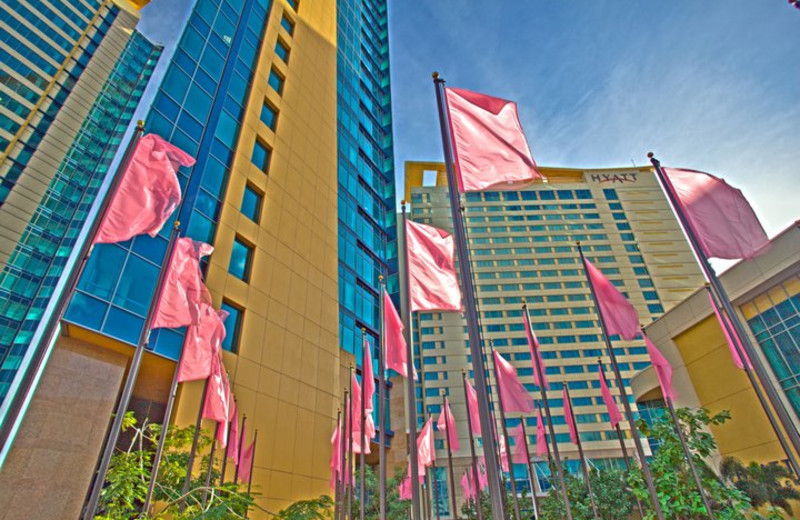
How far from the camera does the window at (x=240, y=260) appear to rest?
2273cm

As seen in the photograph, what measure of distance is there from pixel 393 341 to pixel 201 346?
19.7ft

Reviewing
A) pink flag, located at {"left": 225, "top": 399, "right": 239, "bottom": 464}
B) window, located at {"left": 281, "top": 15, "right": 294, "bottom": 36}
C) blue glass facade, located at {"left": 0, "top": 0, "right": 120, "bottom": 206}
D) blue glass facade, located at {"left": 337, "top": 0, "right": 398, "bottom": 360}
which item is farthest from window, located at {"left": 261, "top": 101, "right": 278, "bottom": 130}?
blue glass facade, located at {"left": 0, "top": 0, "right": 120, "bottom": 206}

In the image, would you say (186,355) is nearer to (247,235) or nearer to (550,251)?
(247,235)

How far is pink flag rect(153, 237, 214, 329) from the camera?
35.2 ft

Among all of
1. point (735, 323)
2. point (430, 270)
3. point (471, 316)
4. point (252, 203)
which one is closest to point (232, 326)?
point (252, 203)

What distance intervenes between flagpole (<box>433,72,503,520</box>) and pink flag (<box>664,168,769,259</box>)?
6224 mm

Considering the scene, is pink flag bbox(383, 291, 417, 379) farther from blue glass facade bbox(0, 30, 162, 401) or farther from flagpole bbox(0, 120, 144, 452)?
blue glass facade bbox(0, 30, 162, 401)

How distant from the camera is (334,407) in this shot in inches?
1054

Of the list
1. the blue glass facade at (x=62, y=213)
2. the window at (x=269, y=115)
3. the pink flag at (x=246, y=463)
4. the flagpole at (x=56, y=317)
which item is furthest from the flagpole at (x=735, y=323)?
the blue glass facade at (x=62, y=213)

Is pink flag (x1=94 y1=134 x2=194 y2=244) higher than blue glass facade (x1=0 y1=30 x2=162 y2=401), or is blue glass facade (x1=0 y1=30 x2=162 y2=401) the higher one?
blue glass facade (x1=0 y1=30 x2=162 y2=401)

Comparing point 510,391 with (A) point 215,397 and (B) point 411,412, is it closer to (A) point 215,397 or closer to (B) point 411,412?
(B) point 411,412

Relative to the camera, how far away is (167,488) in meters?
13.5

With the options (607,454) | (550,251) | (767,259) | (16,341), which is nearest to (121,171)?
(767,259)

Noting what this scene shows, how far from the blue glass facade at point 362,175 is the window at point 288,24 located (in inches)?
312
